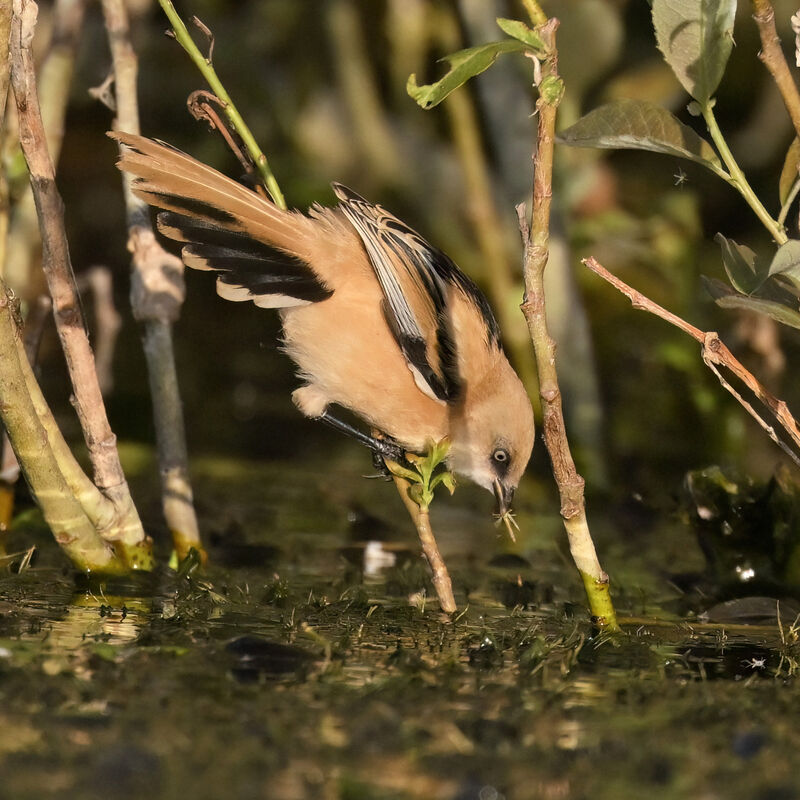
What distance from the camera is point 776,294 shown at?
3094 mm

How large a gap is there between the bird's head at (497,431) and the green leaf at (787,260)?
4.60 feet

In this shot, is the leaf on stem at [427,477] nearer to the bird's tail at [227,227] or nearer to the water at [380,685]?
the water at [380,685]

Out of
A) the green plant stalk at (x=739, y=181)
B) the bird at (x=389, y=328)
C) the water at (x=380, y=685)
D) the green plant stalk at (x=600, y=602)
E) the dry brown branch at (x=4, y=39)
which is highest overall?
the dry brown branch at (x=4, y=39)

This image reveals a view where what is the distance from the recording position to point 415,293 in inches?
160

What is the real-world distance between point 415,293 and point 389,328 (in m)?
0.17

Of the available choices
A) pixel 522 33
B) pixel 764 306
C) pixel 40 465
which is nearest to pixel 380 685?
pixel 40 465

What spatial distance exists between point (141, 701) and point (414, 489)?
1141 mm

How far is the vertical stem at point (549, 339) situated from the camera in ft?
8.87

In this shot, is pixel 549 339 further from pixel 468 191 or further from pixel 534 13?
pixel 468 191

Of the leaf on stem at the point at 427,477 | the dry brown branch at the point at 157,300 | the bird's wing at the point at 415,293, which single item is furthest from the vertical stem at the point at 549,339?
the dry brown branch at the point at 157,300

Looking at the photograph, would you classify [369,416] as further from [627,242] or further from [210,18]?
[210,18]

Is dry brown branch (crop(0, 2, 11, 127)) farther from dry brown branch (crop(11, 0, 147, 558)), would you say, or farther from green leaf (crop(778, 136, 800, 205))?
green leaf (crop(778, 136, 800, 205))

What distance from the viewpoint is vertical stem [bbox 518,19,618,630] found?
270 centimetres

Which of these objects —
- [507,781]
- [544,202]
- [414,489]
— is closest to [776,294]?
[544,202]
